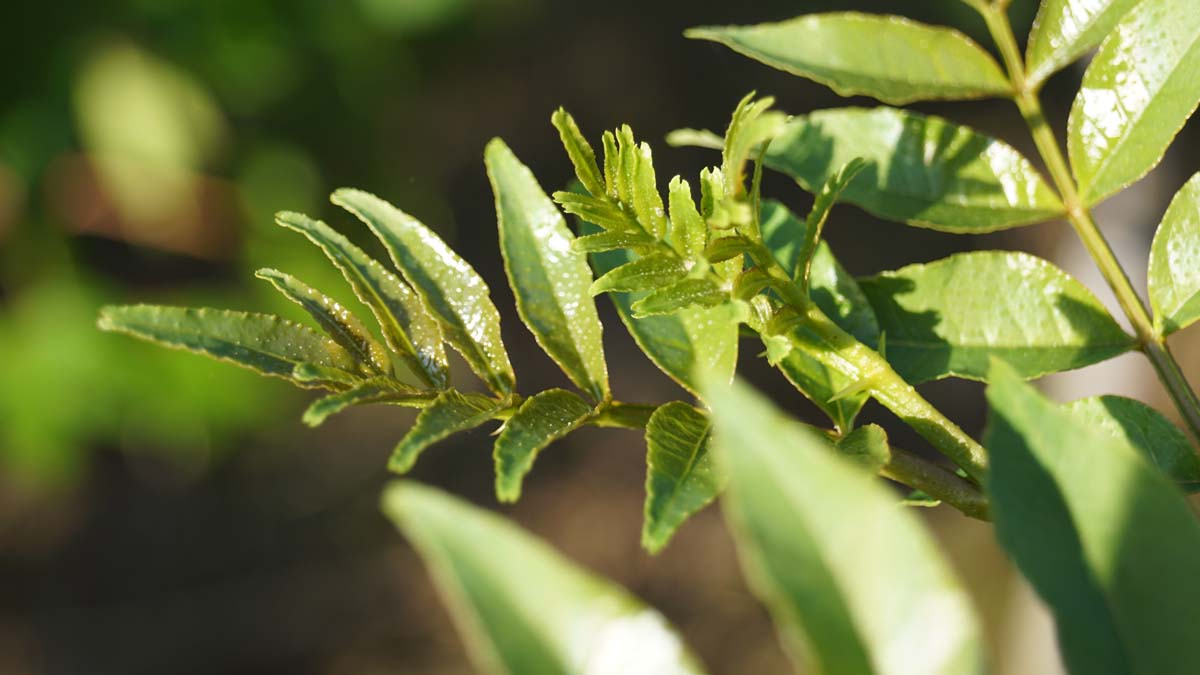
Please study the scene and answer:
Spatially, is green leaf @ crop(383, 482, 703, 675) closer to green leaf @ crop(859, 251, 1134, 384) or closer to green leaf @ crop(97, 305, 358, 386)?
green leaf @ crop(97, 305, 358, 386)

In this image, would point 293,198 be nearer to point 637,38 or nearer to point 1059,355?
point 637,38

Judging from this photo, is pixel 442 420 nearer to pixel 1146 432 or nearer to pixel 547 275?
pixel 547 275

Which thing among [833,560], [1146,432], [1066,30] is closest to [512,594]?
[833,560]

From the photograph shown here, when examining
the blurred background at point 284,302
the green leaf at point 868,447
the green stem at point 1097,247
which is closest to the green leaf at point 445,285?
the green leaf at point 868,447

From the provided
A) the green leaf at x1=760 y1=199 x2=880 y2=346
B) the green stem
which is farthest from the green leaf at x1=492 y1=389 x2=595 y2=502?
the green stem

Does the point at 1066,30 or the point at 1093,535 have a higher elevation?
the point at 1066,30
